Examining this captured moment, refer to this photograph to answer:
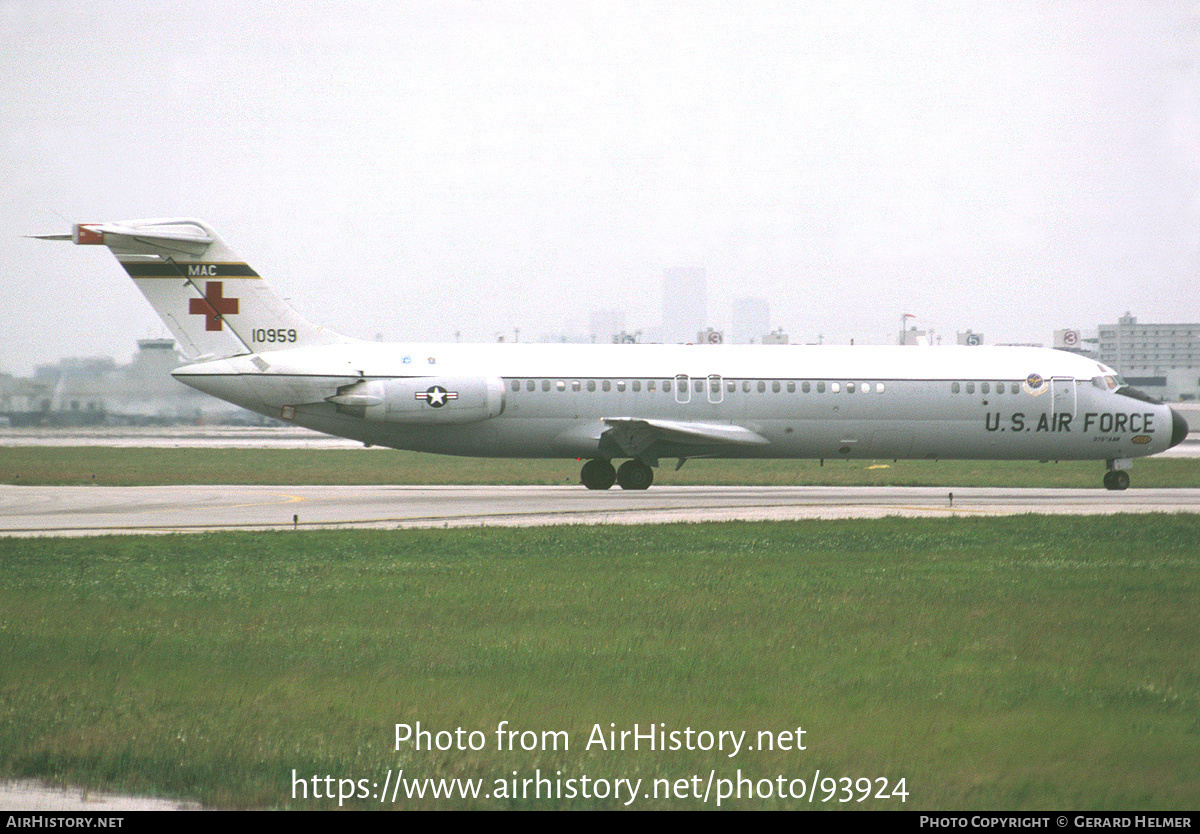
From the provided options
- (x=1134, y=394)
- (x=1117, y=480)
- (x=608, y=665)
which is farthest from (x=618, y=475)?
(x=608, y=665)

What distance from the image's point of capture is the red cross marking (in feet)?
102

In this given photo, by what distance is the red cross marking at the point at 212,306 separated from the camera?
31172 mm

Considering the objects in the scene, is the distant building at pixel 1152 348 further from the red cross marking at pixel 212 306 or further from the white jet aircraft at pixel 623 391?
the red cross marking at pixel 212 306

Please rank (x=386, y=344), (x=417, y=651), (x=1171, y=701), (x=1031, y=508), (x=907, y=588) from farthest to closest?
(x=386, y=344)
(x=1031, y=508)
(x=907, y=588)
(x=417, y=651)
(x=1171, y=701)

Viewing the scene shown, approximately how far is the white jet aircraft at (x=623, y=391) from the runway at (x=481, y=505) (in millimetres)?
1290

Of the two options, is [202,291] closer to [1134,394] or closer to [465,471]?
[465,471]

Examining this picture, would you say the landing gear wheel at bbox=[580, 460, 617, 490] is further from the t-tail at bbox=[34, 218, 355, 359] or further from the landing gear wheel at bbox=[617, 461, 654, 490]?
the t-tail at bbox=[34, 218, 355, 359]

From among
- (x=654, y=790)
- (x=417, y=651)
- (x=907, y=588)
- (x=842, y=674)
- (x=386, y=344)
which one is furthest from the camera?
(x=386, y=344)

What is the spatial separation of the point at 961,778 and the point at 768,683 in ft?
8.73

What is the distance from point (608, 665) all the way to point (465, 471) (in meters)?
33.9

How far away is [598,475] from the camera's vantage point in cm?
3375

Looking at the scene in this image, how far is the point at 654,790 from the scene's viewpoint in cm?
797

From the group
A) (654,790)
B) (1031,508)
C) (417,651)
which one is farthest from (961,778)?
(1031,508)
